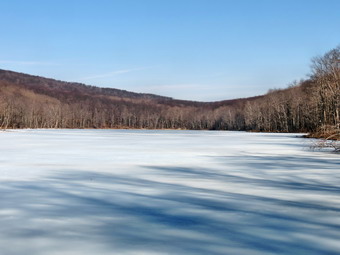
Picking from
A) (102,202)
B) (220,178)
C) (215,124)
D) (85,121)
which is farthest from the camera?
(85,121)

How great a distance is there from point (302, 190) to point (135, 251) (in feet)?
11.8

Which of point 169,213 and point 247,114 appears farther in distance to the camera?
point 247,114

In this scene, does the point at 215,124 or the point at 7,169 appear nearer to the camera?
the point at 7,169

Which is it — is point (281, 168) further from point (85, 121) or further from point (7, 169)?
point (85, 121)

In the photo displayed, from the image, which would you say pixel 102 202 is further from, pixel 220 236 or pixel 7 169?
pixel 7 169

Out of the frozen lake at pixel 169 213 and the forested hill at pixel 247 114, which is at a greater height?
the forested hill at pixel 247 114

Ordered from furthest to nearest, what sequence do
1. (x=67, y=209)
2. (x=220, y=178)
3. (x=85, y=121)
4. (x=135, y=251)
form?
1. (x=85, y=121)
2. (x=220, y=178)
3. (x=67, y=209)
4. (x=135, y=251)

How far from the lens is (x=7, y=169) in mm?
7926

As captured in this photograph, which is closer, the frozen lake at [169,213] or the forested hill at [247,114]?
the frozen lake at [169,213]

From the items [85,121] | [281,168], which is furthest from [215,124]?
[281,168]

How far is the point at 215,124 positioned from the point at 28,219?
109 m

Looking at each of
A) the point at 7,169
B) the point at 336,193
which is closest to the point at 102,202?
the point at 336,193

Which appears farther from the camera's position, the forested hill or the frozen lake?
the forested hill

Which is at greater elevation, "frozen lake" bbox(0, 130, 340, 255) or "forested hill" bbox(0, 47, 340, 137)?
"forested hill" bbox(0, 47, 340, 137)
